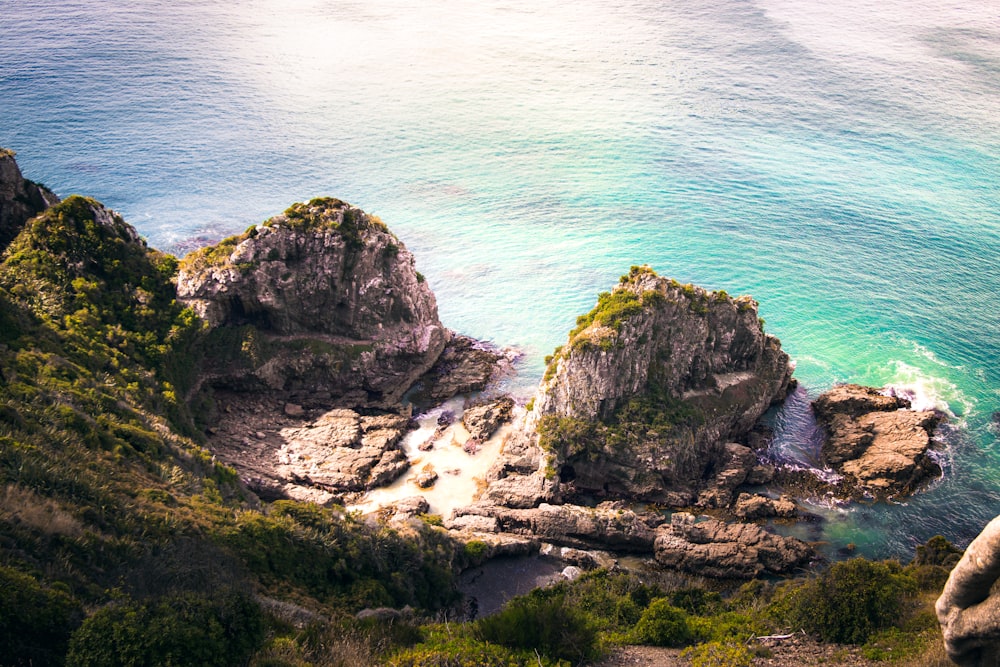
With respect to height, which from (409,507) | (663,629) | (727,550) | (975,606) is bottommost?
(727,550)

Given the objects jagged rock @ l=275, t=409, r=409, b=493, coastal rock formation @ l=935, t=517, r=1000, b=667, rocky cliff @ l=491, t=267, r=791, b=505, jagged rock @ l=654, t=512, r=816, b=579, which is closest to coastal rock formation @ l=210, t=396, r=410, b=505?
jagged rock @ l=275, t=409, r=409, b=493

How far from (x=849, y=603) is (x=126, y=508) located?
94.5 feet

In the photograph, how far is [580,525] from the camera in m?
42.1

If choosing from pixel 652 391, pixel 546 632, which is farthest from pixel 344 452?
pixel 546 632

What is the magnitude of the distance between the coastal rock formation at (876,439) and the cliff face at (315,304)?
28861 mm

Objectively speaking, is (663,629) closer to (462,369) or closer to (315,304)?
(462,369)

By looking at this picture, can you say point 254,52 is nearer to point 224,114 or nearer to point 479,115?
point 224,114

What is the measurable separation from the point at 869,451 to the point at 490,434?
2416 cm

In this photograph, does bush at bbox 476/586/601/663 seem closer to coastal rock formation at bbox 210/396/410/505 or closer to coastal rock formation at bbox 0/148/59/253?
coastal rock formation at bbox 210/396/410/505

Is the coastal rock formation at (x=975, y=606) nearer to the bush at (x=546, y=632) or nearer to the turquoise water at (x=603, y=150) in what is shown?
the bush at (x=546, y=632)

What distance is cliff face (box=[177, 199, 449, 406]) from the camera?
51312mm

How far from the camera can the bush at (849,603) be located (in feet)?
102

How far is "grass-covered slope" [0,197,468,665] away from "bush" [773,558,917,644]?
16049 mm

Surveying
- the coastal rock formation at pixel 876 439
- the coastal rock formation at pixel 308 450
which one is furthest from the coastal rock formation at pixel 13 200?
the coastal rock formation at pixel 876 439
